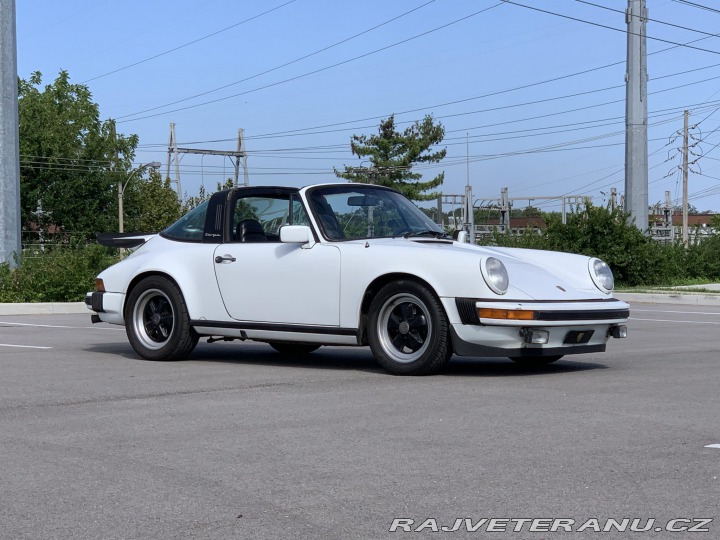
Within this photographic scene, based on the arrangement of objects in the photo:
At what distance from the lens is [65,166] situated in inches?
3125

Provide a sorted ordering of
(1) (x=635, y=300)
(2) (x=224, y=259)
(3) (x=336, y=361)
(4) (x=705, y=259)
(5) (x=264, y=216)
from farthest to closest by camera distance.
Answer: (4) (x=705, y=259), (1) (x=635, y=300), (3) (x=336, y=361), (5) (x=264, y=216), (2) (x=224, y=259)

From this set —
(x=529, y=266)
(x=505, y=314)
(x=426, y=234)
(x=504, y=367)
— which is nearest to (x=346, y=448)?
(x=505, y=314)

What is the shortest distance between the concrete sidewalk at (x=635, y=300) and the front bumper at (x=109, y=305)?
25.6 ft

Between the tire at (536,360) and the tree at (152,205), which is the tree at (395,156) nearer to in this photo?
the tree at (152,205)

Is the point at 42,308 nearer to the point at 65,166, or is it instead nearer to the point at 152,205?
the point at 152,205

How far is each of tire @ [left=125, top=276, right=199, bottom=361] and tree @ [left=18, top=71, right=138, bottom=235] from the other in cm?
6918

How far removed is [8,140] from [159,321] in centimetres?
1157

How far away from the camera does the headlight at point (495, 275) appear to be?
8195mm

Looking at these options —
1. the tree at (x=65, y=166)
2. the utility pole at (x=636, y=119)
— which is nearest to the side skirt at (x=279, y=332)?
the utility pole at (x=636, y=119)

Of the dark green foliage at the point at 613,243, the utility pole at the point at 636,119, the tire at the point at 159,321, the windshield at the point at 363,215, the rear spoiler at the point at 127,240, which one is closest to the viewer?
the windshield at the point at 363,215

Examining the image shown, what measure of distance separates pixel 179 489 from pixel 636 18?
90.8 ft

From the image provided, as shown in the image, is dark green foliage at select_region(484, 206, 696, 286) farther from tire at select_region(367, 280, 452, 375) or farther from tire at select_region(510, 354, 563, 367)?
tire at select_region(367, 280, 452, 375)

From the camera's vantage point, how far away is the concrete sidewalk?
701 inches

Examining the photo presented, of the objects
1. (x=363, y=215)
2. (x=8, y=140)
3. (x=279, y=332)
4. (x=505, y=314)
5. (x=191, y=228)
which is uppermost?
(x=8, y=140)
